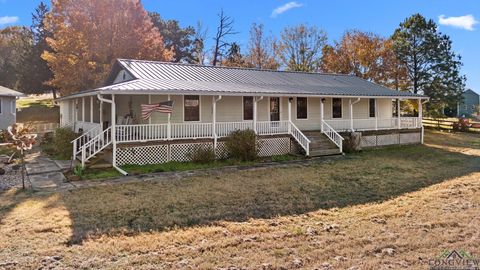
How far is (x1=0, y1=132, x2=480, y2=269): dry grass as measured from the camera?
17.5 feet

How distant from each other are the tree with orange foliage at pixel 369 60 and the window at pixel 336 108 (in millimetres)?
15359

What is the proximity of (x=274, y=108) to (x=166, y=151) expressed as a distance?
23.0 ft

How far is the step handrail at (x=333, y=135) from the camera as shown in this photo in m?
17.9

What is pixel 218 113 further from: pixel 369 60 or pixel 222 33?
pixel 222 33

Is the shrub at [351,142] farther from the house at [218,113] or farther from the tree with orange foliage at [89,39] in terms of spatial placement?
the tree with orange foliage at [89,39]

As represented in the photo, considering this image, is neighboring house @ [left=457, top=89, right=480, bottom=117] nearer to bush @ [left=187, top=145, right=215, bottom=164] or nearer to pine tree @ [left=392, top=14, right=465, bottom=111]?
pine tree @ [left=392, top=14, right=465, bottom=111]

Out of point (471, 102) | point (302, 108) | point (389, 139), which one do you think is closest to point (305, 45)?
point (389, 139)

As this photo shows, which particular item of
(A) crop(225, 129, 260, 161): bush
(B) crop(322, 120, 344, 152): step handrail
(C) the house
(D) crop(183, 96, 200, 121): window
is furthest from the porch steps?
(D) crop(183, 96, 200, 121): window

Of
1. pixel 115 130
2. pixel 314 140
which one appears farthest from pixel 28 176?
pixel 314 140

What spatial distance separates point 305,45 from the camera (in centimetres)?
4062

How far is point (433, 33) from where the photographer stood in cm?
3456

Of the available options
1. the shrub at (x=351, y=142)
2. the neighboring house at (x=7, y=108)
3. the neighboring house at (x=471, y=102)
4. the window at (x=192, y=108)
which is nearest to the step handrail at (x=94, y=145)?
the window at (x=192, y=108)

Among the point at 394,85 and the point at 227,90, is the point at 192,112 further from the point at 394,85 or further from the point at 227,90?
the point at 394,85
